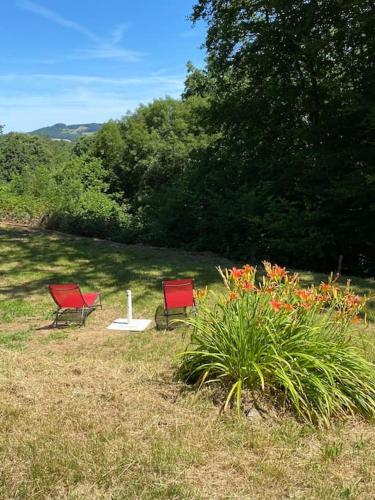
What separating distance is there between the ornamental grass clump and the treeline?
6854 millimetres

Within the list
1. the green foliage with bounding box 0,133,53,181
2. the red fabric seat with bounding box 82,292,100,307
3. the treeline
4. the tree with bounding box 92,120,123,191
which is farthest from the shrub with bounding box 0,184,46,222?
the green foliage with bounding box 0,133,53,181

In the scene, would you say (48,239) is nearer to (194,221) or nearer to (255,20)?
(194,221)

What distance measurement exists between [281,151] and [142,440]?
1164cm

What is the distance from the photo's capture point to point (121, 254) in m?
11.6

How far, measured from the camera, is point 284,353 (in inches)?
151

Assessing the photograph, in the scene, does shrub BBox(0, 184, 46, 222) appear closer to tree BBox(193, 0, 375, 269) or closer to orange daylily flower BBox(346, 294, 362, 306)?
tree BBox(193, 0, 375, 269)

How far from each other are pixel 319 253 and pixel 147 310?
5579 mm

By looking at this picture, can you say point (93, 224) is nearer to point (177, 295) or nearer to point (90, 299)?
point (90, 299)

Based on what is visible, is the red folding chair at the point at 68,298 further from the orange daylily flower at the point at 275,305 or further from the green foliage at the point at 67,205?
the green foliage at the point at 67,205

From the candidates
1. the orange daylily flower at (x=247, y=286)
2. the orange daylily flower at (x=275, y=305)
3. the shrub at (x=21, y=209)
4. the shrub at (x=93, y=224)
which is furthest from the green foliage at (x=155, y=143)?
the orange daylily flower at (x=275, y=305)

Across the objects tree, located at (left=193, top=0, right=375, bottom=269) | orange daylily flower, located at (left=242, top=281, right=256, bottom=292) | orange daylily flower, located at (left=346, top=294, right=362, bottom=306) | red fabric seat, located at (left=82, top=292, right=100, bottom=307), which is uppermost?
tree, located at (left=193, top=0, right=375, bottom=269)

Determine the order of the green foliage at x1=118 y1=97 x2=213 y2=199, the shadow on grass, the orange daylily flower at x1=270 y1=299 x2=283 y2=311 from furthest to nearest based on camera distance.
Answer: the green foliage at x1=118 y1=97 x2=213 y2=199
the shadow on grass
the orange daylily flower at x1=270 y1=299 x2=283 y2=311

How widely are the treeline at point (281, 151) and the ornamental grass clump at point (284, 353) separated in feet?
22.5

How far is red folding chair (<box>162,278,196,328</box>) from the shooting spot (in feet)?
21.6
